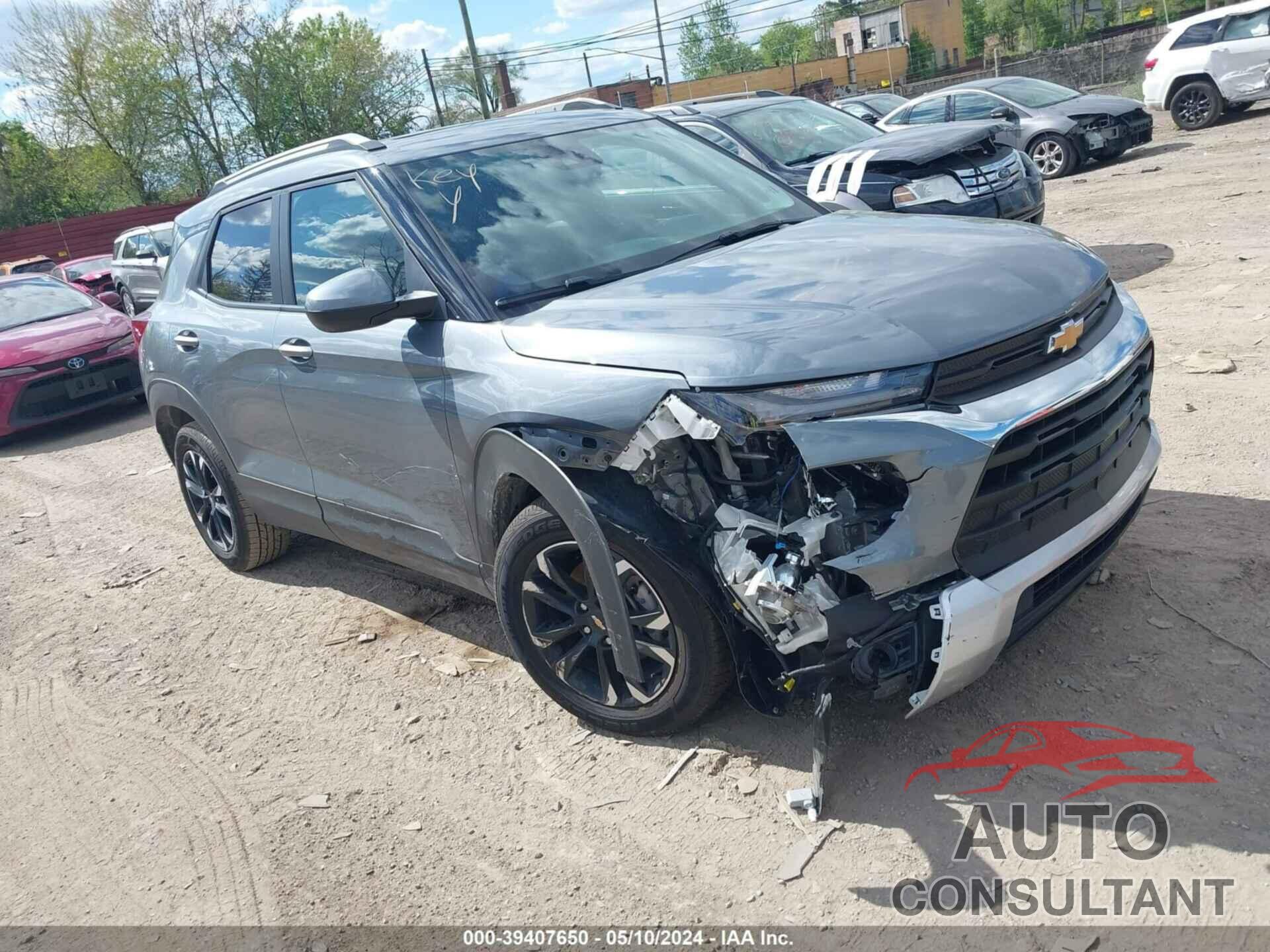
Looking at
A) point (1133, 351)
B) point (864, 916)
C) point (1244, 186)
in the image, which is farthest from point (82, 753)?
point (1244, 186)

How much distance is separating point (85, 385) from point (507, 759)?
8596 millimetres

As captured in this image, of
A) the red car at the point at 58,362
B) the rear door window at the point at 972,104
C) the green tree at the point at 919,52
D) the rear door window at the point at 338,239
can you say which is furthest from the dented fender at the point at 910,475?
the green tree at the point at 919,52

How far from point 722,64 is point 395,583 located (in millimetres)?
103133

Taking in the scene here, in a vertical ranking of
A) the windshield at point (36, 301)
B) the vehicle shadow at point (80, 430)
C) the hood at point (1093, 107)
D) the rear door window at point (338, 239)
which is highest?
the rear door window at point (338, 239)

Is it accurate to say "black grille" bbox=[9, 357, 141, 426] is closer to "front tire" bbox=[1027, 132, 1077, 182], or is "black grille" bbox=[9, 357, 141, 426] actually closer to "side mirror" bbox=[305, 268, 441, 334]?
"side mirror" bbox=[305, 268, 441, 334]

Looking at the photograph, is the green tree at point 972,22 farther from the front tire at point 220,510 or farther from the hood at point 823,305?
the hood at point 823,305

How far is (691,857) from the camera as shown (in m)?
3.04

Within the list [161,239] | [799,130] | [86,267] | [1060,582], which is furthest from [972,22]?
[1060,582]

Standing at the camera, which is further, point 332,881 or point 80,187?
point 80,187

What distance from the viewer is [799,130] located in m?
9.70

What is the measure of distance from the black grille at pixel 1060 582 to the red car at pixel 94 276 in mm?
17314

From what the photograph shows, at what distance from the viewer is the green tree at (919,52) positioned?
194ft

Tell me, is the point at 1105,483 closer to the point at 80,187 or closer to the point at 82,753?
the point at 82,753

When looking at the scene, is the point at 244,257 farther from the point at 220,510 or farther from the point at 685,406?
the point at 685,406
